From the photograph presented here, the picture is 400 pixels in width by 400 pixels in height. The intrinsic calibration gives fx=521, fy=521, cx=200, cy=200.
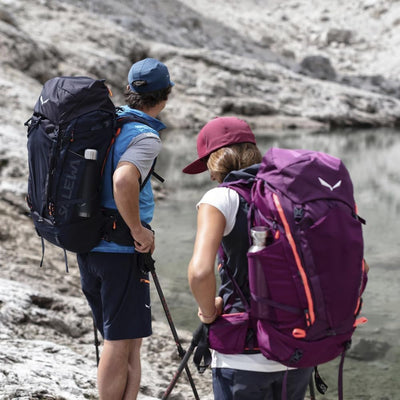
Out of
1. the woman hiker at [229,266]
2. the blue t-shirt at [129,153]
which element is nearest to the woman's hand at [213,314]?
the woman hiker at [229,266]

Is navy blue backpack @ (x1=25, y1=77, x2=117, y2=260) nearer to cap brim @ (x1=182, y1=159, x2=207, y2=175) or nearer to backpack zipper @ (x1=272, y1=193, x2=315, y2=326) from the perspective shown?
cap brim @ (x1=182, y1=159, x2=207, y2=175)

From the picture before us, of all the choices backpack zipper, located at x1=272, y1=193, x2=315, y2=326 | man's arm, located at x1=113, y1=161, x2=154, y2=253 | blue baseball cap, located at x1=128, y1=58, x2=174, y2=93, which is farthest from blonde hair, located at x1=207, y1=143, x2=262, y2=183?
blue baseball cap, located at x1=128, y1=58, x2=174, y2=93

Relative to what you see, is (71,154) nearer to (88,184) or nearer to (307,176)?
(88,184)

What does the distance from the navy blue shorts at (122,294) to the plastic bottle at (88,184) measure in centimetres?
26

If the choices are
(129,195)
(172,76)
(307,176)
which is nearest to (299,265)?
(307,176)

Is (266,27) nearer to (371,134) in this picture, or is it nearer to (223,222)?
(371,134)

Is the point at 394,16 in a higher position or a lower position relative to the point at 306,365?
higher

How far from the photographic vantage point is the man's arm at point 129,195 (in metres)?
2.49

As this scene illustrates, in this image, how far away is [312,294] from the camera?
1.83m

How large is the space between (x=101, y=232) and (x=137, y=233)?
0.63 feet

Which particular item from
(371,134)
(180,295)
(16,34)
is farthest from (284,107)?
(180,295)

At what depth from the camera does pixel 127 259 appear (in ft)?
8.82

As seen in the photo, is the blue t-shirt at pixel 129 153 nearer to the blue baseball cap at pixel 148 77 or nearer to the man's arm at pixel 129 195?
the man's arm at pixel 129 195

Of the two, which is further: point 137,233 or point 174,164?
point 174,164
